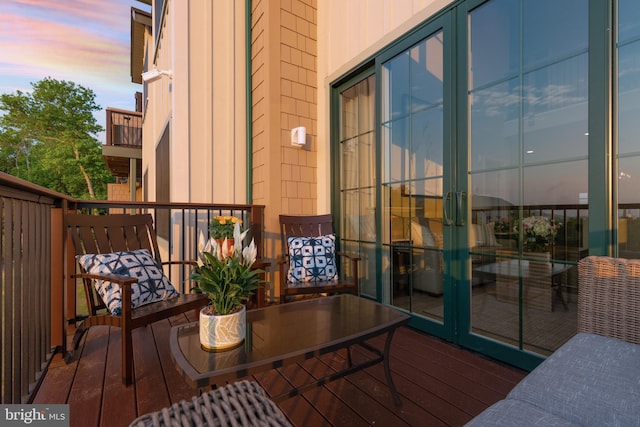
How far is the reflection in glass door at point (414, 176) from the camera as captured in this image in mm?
2428

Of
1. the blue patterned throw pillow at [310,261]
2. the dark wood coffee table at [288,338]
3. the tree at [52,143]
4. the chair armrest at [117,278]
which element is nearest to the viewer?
the dark wood coffee table at [288,338]

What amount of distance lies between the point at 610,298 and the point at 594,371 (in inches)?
18.8

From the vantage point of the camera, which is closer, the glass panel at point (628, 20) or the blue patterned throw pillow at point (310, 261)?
the glass panel at point (628, 20)

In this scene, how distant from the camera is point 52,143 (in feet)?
57.9

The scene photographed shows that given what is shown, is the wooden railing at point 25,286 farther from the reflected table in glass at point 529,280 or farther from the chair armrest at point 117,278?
the reflected table in glass at point 529,280

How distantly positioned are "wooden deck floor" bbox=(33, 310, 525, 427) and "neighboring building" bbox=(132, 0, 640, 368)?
1.07 ft

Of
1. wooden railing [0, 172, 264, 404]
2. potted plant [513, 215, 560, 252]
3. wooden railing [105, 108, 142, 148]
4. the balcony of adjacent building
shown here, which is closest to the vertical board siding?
wooden railing [0, 172, 264, 404]

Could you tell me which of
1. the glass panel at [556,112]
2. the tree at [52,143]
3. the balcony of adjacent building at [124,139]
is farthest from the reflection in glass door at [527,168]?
the tree at [52,143]

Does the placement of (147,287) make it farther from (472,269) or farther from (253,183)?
(472,269)

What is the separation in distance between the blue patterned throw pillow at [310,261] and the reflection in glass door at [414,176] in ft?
1.85

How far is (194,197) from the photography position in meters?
3.83

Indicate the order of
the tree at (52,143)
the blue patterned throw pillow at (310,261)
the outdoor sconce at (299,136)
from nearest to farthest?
1. the blue patterned throw pillow at (310,261)
2. the outdoor sconce at (299,136)
3. the tree at (52,143)

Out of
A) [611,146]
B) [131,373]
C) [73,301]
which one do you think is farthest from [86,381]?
[611,146]

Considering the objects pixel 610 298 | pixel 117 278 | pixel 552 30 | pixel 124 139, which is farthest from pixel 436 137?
pixel 124 139
